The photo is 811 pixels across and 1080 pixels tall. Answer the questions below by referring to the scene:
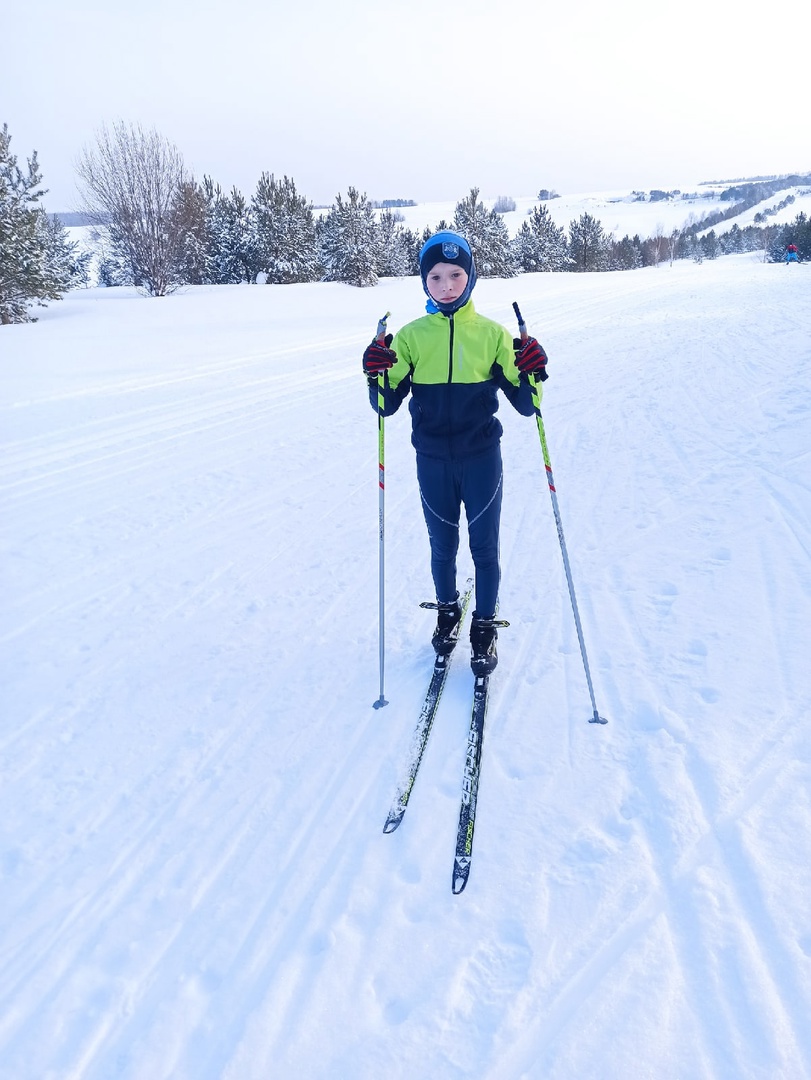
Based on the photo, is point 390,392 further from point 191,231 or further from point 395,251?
point 395,251

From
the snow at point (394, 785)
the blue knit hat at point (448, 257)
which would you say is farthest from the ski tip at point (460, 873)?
the blue knit hat at point (448, 257)

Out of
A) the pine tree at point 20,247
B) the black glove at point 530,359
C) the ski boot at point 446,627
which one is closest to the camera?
the black glove at point 530,359

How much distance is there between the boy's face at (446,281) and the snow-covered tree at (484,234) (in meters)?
41.0

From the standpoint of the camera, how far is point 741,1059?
5.55 ft

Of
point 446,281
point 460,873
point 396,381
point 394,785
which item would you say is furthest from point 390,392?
point 460,873

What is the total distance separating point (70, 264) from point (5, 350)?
28631 mm

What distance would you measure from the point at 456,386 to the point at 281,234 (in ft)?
124

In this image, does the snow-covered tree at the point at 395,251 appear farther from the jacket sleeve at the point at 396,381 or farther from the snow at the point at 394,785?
the jacket sleeve at the point at 396,381

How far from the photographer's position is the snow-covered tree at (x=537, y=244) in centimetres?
5072

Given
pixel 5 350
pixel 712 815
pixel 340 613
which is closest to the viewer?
pixel 712 815

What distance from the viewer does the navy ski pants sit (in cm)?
315

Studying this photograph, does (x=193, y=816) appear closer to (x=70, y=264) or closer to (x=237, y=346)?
(x=237, y=346)

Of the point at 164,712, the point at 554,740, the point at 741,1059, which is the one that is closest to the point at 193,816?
the point at 164,712

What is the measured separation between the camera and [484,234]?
1604 inches
